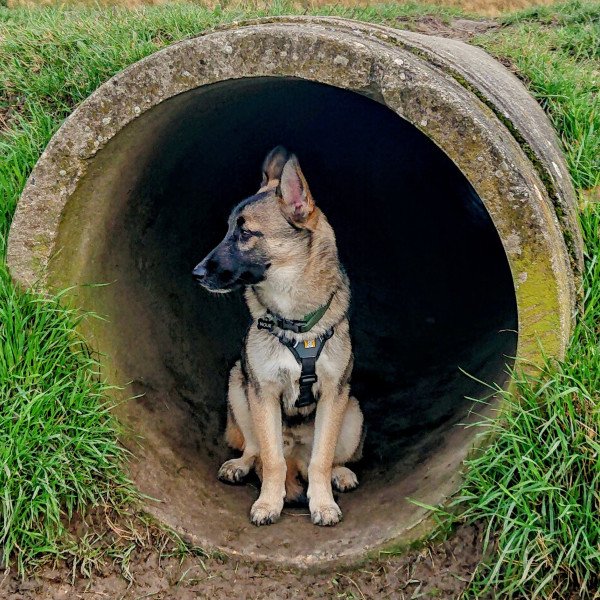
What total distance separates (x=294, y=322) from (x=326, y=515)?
3.33ft

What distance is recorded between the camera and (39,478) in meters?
3.60

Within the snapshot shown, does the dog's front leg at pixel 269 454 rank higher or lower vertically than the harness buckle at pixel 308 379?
lower

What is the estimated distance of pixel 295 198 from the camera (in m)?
4.12

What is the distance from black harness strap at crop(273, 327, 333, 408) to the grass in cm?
98

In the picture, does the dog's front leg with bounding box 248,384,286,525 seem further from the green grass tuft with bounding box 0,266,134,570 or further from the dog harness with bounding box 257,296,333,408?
the green grass tuft with bounding box 0,266,134,570

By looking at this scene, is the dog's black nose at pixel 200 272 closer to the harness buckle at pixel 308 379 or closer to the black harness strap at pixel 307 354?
the black harness strap at pixel 307 354

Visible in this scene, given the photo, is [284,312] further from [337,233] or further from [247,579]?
[337,233]

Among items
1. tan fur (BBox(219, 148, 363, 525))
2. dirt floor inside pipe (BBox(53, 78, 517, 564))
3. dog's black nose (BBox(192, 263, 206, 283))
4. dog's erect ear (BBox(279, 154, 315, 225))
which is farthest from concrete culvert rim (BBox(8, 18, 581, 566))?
dog's black nose (BBox(192, 263, 206, 283))

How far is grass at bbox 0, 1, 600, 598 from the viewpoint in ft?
10.6

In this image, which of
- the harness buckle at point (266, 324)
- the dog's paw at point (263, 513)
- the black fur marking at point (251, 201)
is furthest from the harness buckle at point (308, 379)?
the black fur marking at point (251, 201)

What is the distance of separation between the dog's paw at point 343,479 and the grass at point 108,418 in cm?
117

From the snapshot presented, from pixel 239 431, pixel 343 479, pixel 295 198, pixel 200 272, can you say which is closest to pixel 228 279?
pixel 200 272

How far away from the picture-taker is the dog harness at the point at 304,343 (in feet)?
13.6

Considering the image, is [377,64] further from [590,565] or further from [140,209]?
[590,565]
